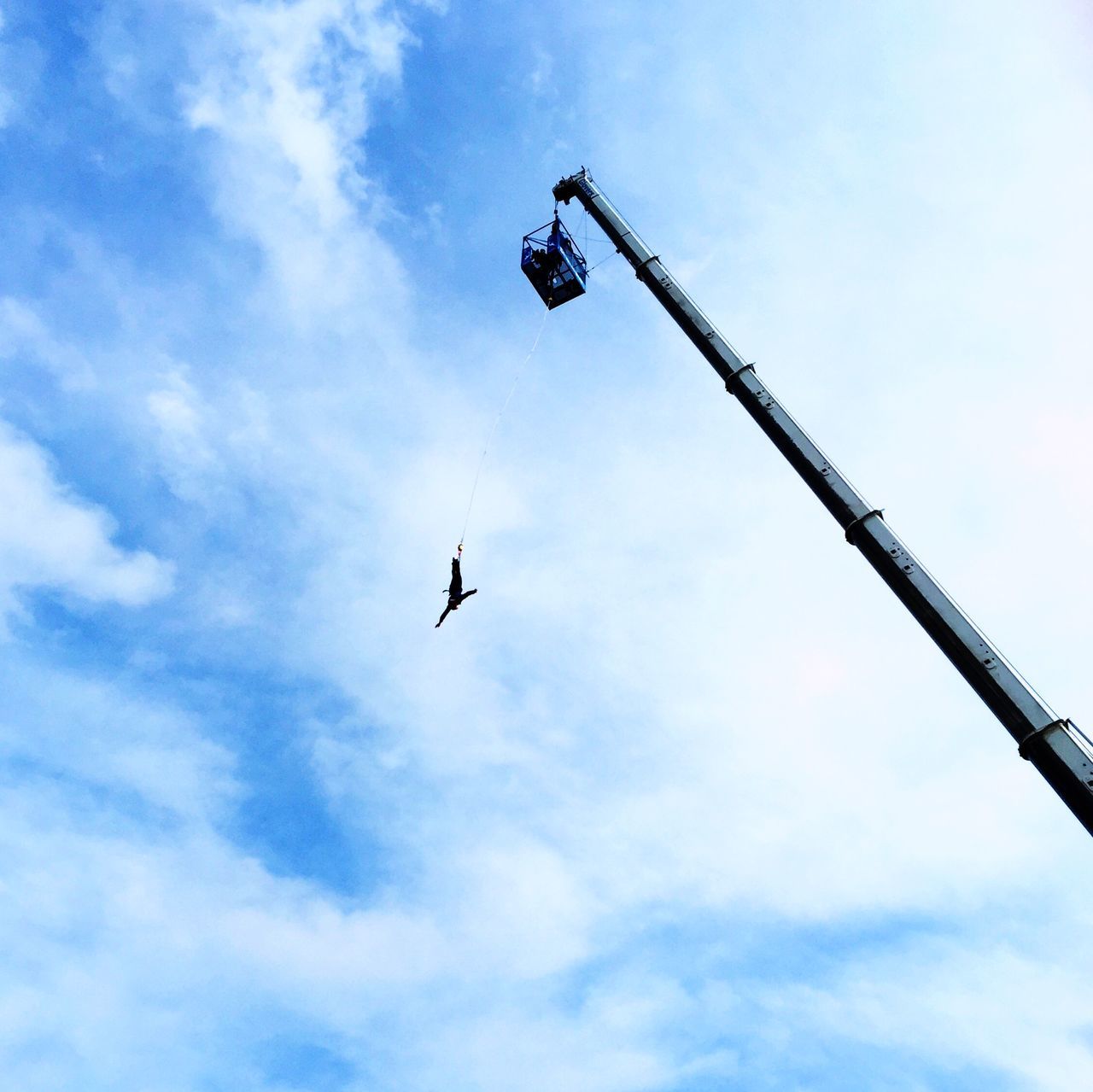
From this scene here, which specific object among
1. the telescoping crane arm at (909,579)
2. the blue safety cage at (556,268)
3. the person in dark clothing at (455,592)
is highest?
the blue safety cage at (556,268)

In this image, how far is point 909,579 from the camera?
14.3 meters

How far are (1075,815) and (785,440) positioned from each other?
913cm

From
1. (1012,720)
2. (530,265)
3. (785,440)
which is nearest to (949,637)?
(1012,720)

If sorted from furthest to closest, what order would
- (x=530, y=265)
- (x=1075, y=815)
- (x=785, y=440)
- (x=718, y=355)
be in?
(x=530, y=265)
(x=718, y=355)
(x=785, y=440)
(x=1075, y=815)

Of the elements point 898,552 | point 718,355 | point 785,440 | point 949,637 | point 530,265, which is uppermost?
point 530,265

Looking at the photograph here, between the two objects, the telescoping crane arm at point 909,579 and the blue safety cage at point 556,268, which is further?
the blue safety cage at point 556,268

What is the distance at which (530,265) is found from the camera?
91.7 feet

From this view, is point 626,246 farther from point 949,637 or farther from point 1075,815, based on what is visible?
point 1075,815

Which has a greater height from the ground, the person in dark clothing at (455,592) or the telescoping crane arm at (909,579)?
the person in dark clothing at (455,592)

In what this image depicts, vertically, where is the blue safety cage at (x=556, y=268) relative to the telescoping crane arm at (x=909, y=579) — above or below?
above

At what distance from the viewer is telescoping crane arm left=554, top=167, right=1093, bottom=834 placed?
11648 millimetres

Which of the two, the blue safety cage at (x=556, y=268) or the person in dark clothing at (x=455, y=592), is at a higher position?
the blue safety cage at (x=556, y=268)

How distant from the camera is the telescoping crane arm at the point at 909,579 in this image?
11.6 m

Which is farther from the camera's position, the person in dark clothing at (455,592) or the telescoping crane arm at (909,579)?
the person in dark clothing at (455,592)
